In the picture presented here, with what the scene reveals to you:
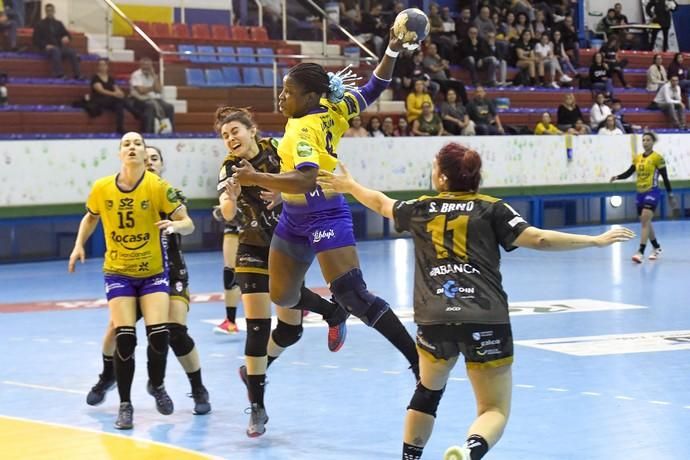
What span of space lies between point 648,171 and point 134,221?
43.2 feet

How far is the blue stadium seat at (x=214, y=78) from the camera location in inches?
828

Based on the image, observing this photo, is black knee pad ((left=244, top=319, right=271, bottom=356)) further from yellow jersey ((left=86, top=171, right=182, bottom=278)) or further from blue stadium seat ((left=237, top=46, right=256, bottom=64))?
blue stadium seat ((left=237, top=46, right=256, bottom=64))

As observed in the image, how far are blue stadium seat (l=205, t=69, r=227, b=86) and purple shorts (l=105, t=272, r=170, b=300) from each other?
13204 mm

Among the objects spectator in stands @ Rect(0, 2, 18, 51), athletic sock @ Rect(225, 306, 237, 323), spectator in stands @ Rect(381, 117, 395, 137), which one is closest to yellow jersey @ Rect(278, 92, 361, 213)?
athletic sock @ Rect(225, 306, 237, 323)

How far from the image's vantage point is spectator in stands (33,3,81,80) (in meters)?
20.3

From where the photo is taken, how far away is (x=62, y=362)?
10.5 metres

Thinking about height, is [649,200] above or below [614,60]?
below

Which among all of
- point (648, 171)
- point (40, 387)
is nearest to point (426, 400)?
point (40, 387)

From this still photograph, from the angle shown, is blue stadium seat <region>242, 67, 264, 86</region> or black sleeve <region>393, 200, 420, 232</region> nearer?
black sleeve <region>393, 200, 420, 232</region>

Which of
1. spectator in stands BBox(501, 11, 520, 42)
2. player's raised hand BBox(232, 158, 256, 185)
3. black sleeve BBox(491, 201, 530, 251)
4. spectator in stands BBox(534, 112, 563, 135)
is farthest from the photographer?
spectator in stands BBox(501, 11, 520, 42)

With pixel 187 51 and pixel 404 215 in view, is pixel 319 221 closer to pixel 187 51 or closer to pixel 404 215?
pixel 404 215

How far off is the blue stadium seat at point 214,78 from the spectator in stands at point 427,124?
14.7ft

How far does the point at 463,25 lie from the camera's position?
28.8 metres

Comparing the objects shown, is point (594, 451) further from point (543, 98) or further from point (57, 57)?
point (543, 98)
